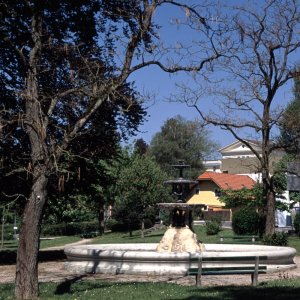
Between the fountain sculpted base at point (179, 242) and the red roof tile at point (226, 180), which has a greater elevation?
the red roof tile at point (226, 180)

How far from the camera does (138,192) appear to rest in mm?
43656

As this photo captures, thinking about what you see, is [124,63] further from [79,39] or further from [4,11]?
[79,39]

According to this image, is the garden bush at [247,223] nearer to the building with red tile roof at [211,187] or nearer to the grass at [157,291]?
the grass at [157,291]

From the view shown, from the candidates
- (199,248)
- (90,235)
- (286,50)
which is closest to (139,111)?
(199,248)

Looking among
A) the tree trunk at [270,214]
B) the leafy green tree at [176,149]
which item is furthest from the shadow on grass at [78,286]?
the leafy green tree at [176,149]

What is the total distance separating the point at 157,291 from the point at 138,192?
3215cm

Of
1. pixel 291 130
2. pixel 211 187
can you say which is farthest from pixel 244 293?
pixel 211 187

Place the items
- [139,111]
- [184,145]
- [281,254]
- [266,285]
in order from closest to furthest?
[266,285] → [281,254] → [139,111] → [184,145]

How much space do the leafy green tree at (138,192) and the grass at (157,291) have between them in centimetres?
3039

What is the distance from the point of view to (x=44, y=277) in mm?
15422

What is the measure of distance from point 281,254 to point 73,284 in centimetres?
659

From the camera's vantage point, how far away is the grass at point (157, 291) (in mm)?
10703

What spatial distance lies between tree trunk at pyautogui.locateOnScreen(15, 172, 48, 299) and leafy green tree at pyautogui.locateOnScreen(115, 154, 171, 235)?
3247cm

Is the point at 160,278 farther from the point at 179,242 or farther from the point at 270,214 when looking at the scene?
the point at 270,214
